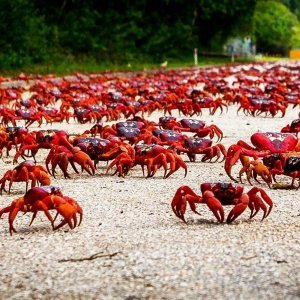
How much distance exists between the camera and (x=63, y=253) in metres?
4.99

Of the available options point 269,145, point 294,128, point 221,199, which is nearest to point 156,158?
point 269,145

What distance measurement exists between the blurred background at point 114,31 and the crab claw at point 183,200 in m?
27.6

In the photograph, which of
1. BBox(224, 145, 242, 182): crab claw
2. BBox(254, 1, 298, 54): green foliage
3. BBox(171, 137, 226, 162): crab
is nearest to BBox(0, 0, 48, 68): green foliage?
BBox(171, 137, 226, 162): crab

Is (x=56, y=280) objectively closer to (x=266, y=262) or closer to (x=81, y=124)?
(x=266, y=262)

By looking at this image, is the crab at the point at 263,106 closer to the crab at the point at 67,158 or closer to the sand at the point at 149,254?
the crab at the point at 67,158

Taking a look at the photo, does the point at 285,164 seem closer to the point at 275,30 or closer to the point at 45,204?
the point at 45,204

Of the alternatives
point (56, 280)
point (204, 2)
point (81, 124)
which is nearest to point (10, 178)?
point (56, 280)

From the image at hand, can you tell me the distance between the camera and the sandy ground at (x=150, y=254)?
4.25 m

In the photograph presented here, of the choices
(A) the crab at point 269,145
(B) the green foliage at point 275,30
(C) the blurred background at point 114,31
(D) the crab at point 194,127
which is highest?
(A) the crab at point 269,145

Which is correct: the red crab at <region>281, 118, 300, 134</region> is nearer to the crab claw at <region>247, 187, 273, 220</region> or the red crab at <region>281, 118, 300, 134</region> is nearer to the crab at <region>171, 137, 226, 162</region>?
the crab at <region>171, 137, 226, 162</region>

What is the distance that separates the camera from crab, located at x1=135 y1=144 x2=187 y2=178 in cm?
768

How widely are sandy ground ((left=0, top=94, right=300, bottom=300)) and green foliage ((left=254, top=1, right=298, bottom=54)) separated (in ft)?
282

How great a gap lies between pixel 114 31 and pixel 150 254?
43719 millimetres

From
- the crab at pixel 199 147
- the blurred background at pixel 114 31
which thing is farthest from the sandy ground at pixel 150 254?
the blurred background at pixel 114 31
